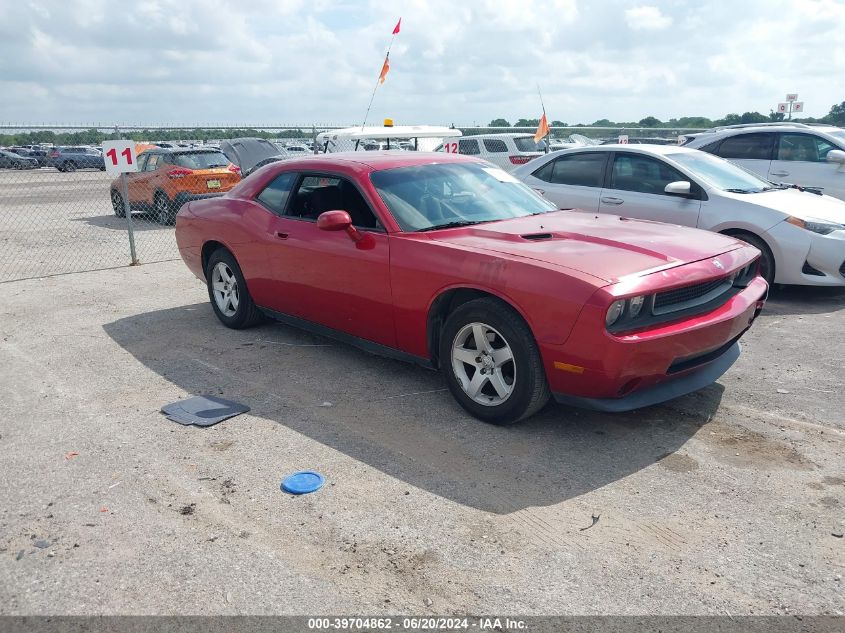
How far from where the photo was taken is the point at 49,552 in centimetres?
311

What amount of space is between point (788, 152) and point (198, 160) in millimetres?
10299

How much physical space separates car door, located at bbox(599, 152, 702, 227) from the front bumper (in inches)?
137

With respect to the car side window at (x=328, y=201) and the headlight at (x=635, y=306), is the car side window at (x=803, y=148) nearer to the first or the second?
the car side window at (x=328, y=201)

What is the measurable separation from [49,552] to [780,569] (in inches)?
120

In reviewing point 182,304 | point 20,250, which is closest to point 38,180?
point 20,250

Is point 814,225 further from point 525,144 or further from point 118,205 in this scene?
point 118,205

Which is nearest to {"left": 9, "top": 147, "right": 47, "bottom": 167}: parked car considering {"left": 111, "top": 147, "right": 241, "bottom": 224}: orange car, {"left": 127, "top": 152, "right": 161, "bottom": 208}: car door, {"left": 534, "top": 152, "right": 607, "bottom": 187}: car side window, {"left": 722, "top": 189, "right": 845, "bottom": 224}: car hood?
{"left": 127, "top": 152, "right": 161, "bottom": 208}: car door

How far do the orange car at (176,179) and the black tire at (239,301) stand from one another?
295 inches

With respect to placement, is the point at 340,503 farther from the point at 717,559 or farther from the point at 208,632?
the point at 717,559

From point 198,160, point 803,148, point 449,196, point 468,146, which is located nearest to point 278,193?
point 449,196

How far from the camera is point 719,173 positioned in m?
7.74

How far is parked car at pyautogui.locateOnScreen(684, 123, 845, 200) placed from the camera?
31.6 feet

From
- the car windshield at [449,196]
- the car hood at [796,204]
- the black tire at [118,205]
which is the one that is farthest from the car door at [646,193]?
the black tire at [118,205]

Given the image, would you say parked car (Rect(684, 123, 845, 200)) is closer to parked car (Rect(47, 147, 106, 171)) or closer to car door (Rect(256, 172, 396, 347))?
car door (Rect(256, 172, 396, 347))
